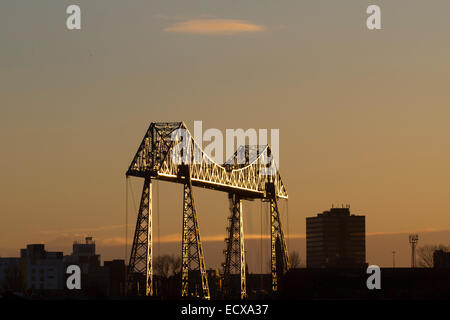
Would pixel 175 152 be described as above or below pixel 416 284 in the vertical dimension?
above

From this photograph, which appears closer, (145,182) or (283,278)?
(145,182)

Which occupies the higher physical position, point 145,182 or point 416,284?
point 145,182
